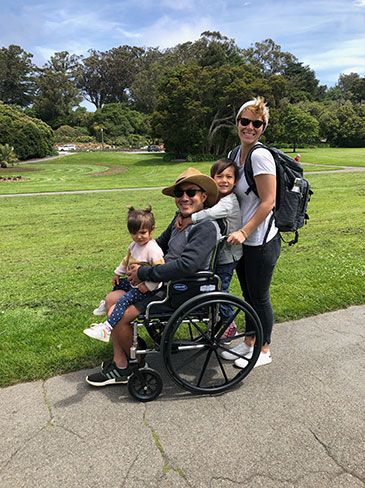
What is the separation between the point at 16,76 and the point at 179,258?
92.3 meters

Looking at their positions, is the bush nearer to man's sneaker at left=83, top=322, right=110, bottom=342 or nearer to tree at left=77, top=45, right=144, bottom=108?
man's sneaker at left=83, top=322, right=110, bottom=342

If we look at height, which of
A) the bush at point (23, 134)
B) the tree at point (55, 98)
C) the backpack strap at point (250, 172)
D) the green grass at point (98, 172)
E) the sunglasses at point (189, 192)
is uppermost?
the tree at point (55, 98)

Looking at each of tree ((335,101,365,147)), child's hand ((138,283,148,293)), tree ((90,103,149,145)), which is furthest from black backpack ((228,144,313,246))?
tree ((335,101,365,147))

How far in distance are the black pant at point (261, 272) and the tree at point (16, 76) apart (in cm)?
9187

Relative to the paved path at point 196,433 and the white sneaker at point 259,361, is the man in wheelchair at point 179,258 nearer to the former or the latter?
the paved path at point 196,433

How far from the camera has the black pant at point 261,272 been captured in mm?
2863

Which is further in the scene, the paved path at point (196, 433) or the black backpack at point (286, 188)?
the black backpack at point (286, 188)

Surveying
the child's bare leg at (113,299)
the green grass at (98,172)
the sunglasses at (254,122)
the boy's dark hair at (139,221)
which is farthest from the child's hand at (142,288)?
the green grass at (98,172)

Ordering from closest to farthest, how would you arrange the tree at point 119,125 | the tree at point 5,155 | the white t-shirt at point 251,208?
the white t-shirt at point 251,208
the tree at point 5,155
the tree at point 119,125

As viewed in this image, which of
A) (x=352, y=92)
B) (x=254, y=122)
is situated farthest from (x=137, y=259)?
(x=352, y=92)

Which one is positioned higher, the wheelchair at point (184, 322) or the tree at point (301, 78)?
the tree at point (301, 78)

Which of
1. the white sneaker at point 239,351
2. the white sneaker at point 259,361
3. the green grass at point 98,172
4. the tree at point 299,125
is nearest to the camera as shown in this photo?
the white sneaker at point 259,361

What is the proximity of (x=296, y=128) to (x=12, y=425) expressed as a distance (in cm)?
5447

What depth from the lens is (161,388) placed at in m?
2.69
